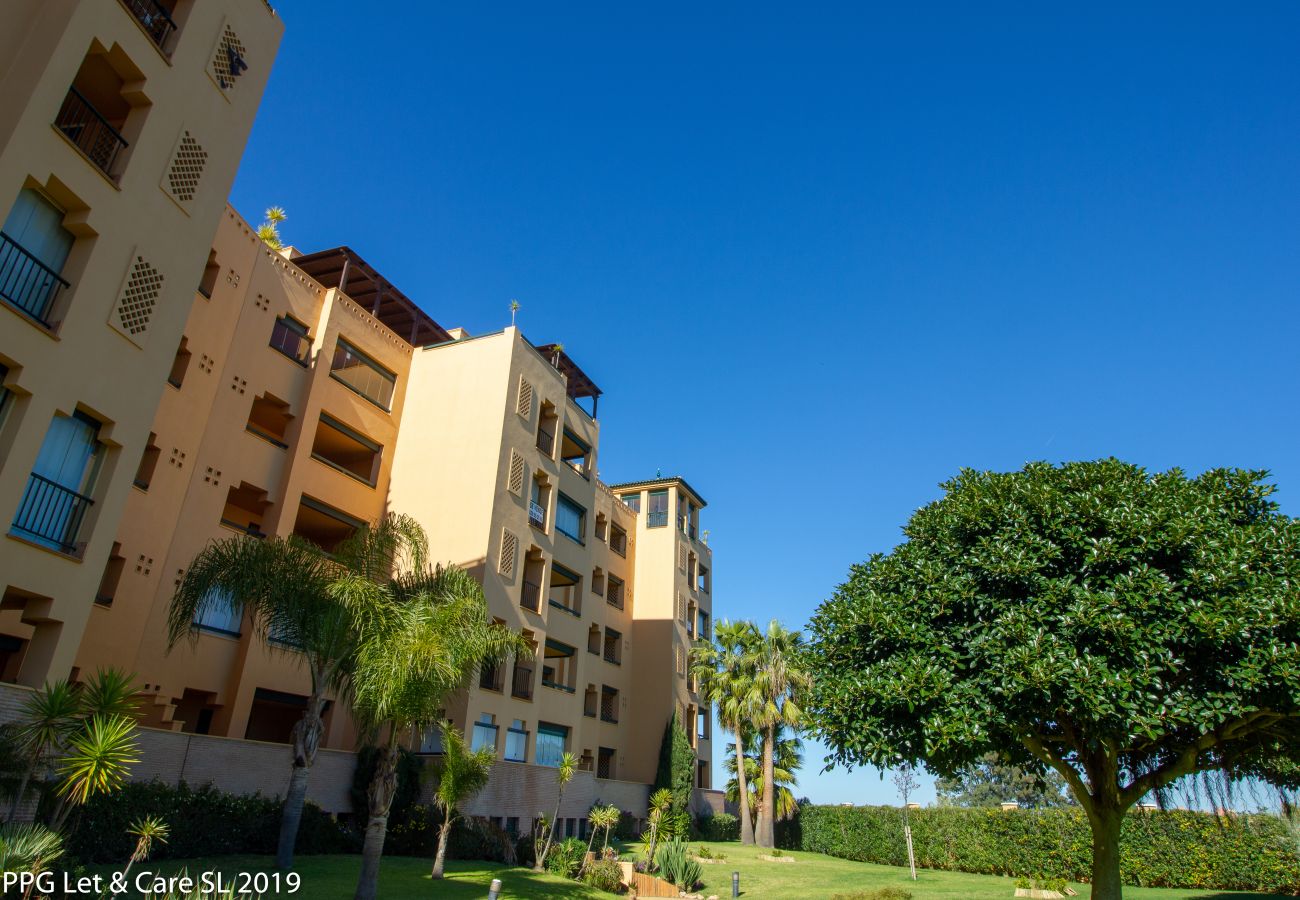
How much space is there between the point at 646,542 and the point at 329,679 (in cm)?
3049

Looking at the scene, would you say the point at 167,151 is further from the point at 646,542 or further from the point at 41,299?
the point at 646,542

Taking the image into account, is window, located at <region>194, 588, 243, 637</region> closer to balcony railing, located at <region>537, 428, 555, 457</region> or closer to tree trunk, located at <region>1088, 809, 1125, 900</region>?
balcony railing, located at <region>537, 428, 555, 457</region>

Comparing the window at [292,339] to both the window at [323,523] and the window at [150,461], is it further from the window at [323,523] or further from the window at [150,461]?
the window at [150,461]

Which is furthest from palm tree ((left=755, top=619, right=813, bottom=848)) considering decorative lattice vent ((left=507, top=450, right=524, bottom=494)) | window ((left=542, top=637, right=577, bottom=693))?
decorative lattice vent ((left=507, top=450, right=524, bottom=494))

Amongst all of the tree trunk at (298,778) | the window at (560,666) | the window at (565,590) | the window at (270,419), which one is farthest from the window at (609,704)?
the tree trunk at (298,778)

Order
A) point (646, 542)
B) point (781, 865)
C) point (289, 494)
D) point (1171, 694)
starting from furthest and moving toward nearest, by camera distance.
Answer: point (646, 542) < point (781, 865) < point (289, 494) < point (1171, 694)

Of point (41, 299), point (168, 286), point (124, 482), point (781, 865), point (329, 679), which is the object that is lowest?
point (781, 865)

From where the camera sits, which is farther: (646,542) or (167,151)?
(646,542)

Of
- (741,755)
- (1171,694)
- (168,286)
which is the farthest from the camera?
(741,755)

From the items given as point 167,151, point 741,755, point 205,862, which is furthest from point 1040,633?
point 741,755

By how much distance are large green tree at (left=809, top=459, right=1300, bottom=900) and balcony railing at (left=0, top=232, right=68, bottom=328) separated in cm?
1655

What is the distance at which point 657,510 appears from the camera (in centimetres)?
4862

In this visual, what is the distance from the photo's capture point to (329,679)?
17766mm

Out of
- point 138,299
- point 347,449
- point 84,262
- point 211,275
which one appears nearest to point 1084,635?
point 138,299
